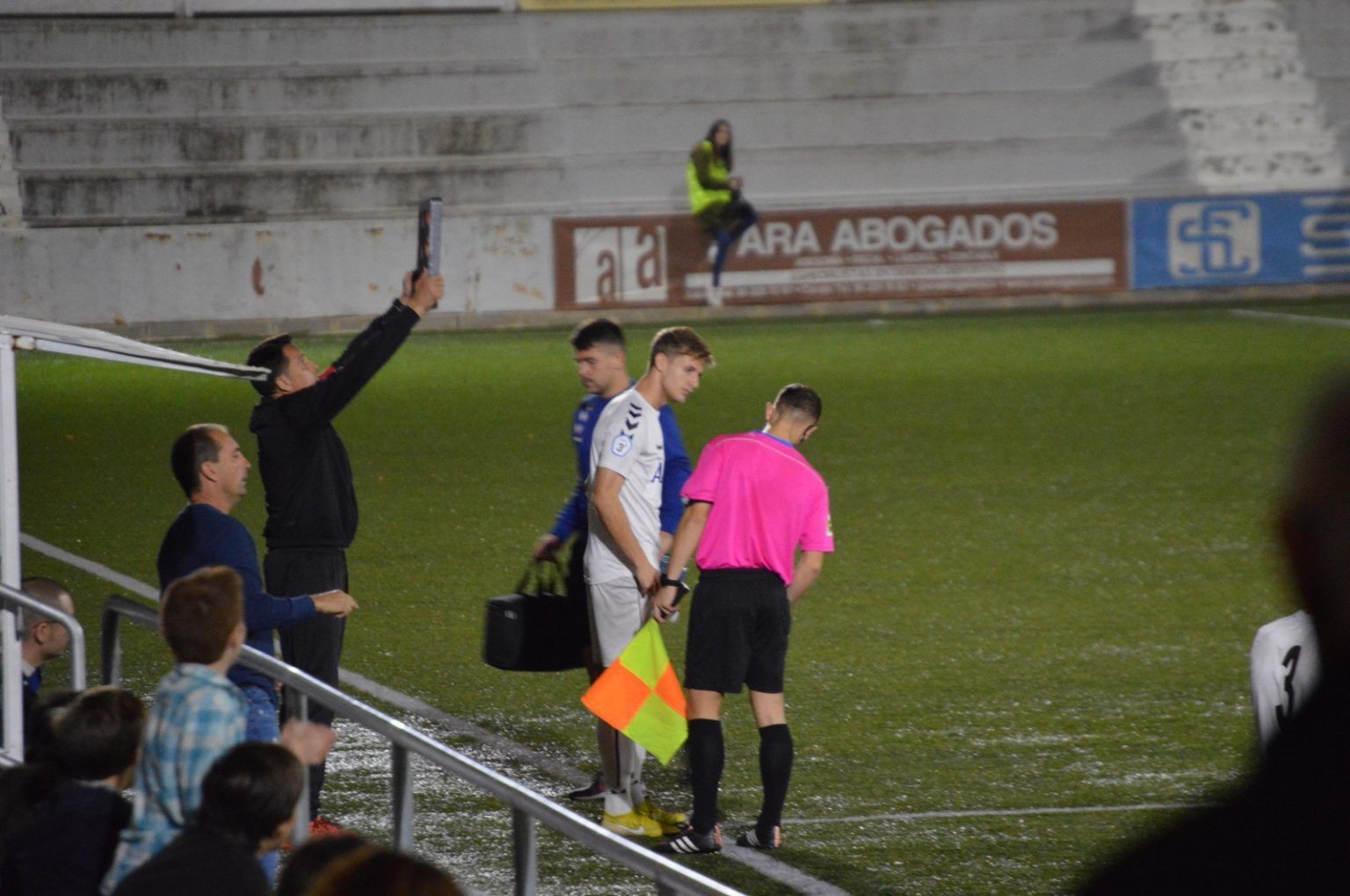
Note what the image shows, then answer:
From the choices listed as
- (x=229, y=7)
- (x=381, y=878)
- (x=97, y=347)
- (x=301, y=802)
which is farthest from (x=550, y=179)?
(x=381, y=878)

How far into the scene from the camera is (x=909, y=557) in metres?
11.4

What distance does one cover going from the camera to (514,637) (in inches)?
263

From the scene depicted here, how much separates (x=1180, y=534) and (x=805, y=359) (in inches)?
369

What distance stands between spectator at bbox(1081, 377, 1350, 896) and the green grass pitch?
68 cm

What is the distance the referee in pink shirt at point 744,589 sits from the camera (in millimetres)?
6191

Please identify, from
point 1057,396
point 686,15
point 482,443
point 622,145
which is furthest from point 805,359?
point 686,15

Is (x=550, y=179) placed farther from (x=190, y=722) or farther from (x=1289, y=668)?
(x=1289, y=668)

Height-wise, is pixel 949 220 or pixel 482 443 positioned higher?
pixel 949 220

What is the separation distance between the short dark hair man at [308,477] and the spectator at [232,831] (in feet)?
8.26

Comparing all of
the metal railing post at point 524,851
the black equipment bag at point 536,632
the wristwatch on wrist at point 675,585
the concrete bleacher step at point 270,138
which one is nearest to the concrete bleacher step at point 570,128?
the concrete bleacher step at point 270,138

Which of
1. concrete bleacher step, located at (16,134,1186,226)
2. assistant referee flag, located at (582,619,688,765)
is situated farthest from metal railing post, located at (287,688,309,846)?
concrete bleacher step, located at (16,134,1186,226)

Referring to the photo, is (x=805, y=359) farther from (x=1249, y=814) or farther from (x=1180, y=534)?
(x=1249, y=814)

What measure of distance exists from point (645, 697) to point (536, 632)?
25.7 inches

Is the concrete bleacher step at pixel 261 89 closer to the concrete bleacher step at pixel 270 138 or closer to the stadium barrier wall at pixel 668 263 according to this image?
the concrete bleacher step at pixel 270 138
